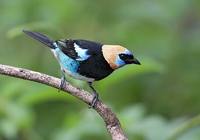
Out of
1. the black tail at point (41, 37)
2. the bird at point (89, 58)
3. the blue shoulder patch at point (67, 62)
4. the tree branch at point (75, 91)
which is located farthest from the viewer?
the black tail at point (41, 37)

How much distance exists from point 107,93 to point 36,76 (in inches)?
95.8

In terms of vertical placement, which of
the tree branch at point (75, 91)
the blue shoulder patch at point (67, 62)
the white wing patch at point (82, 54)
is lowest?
the blue shoulder patch at point (67, 62)

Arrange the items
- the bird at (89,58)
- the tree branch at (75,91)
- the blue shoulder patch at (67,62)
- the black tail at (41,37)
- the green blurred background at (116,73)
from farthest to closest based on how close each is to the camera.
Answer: the green blurred background at (116,73), the black tail at (41,37), the blue shoulder patch at (67,62), the bird at (89,58), the tree branch at (75,91)

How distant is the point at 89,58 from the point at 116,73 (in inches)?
35.7

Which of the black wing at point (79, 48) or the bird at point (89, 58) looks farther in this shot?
the black wing at point (79, 48)

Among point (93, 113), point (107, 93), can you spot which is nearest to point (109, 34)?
point (107, 93)

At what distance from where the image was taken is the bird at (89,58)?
3063mm

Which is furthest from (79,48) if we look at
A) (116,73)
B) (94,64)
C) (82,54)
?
(116,73)

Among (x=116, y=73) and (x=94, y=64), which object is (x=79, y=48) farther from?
(x=116, y=73)

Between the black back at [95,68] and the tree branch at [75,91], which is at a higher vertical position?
the tree branch at [75,91]

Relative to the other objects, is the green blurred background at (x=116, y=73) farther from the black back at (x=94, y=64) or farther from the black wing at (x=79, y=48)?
the black back at (x=94, y=64)

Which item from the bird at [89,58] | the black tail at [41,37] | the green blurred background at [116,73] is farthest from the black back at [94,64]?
the green blurred background at [116,73]

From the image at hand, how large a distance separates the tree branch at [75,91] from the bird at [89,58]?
0.27m

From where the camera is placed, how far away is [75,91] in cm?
270
